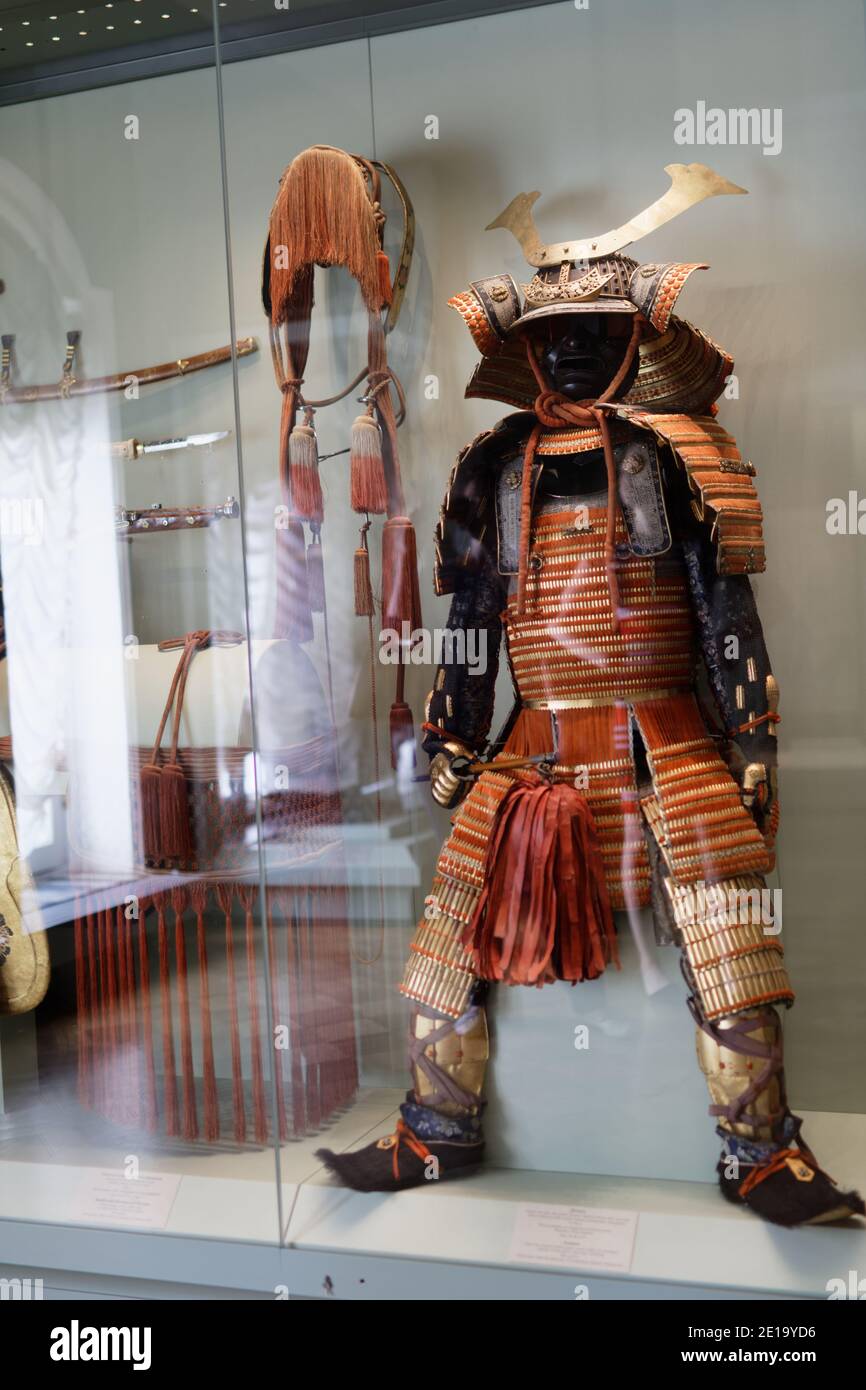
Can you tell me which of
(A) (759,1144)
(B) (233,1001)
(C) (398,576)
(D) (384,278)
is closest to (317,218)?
(D) (384,278)

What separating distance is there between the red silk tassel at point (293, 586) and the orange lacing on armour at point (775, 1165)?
128 cm

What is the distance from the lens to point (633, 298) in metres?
2.40

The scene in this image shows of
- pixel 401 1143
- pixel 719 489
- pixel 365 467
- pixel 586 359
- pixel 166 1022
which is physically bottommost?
pixel 401 1143

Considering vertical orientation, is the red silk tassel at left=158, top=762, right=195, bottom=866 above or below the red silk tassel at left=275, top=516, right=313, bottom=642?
below

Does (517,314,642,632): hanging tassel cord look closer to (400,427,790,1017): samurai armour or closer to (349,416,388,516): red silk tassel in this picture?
(400,427,790,1017): samurai armour

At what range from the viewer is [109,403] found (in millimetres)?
2840

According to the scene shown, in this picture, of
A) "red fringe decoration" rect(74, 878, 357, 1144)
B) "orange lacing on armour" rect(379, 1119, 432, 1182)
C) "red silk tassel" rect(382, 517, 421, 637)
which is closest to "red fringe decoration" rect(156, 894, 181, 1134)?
"red fringe decoration" rect(74, 878, 357, 1144)

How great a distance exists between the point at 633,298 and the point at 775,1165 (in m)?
1.56

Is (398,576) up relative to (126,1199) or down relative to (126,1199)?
up

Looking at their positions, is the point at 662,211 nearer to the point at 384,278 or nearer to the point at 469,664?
the point at 384,278

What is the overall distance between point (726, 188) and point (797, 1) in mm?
373

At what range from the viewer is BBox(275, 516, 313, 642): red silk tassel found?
8.36 ft

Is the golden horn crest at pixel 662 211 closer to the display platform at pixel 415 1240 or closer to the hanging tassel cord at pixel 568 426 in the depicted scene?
the hanging tassel cord at pixel 568 426
